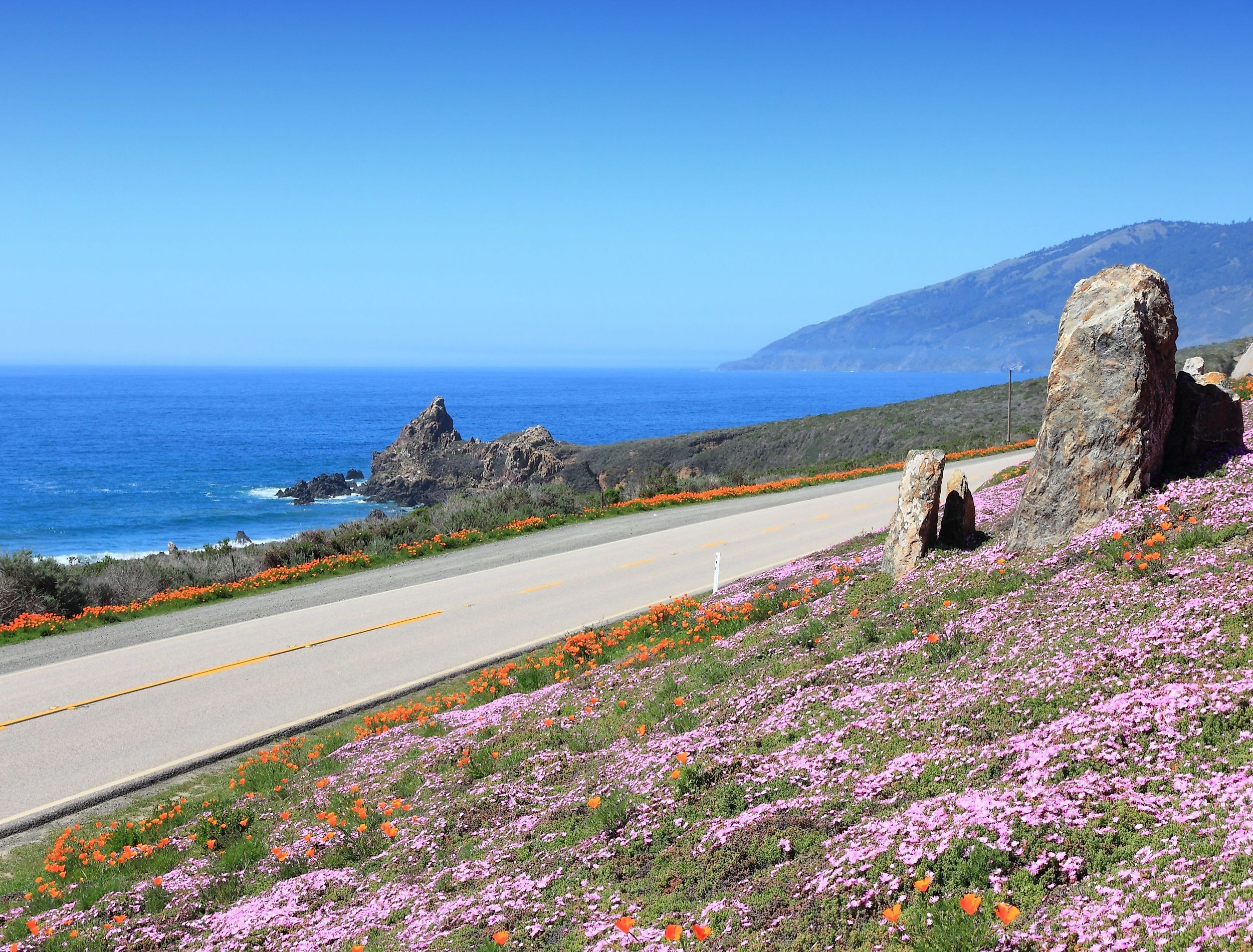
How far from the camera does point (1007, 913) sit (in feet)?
Result: 12.9

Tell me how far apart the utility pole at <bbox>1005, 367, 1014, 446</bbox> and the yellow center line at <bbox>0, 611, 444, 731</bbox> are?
3383 centimetres

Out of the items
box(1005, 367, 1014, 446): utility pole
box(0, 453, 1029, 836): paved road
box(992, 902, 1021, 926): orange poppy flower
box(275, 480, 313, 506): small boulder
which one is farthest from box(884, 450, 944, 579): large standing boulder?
box(275, 480, 313, 506): small boulder

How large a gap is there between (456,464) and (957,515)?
6544 cm

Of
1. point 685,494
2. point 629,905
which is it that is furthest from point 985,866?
point 685,494

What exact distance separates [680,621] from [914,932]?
29.3 feet

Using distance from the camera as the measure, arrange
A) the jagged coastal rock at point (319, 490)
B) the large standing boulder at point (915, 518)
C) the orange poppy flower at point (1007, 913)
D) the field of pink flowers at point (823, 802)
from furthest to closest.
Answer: the jagged coastal rock at point (319, 490) → the large standing boulder at point (915, 518) → the field of pink flowers at point (823, 802) → the orange poppy flower at point (1007, 913)

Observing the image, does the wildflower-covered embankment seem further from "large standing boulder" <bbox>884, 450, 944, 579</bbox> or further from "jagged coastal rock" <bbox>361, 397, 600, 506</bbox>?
"jagged coastal rock" <bbox>361, 397, 600, 506</bbox>

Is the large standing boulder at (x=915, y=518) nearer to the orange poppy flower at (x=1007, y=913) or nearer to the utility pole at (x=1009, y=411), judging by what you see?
the orange poppy flower at (x=1007, y=913)

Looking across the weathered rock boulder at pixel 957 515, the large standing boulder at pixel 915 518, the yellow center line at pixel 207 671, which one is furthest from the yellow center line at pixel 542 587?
the weathered rock boulder at pixel 957 515

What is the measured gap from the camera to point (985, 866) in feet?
14.7

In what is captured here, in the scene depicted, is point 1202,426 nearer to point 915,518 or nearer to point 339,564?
point 915,518

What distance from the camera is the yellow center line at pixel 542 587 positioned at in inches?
728

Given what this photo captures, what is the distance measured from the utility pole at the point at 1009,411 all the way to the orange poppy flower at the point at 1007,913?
40.5 metres

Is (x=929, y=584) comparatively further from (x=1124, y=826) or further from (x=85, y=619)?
(x=85, y=619)
